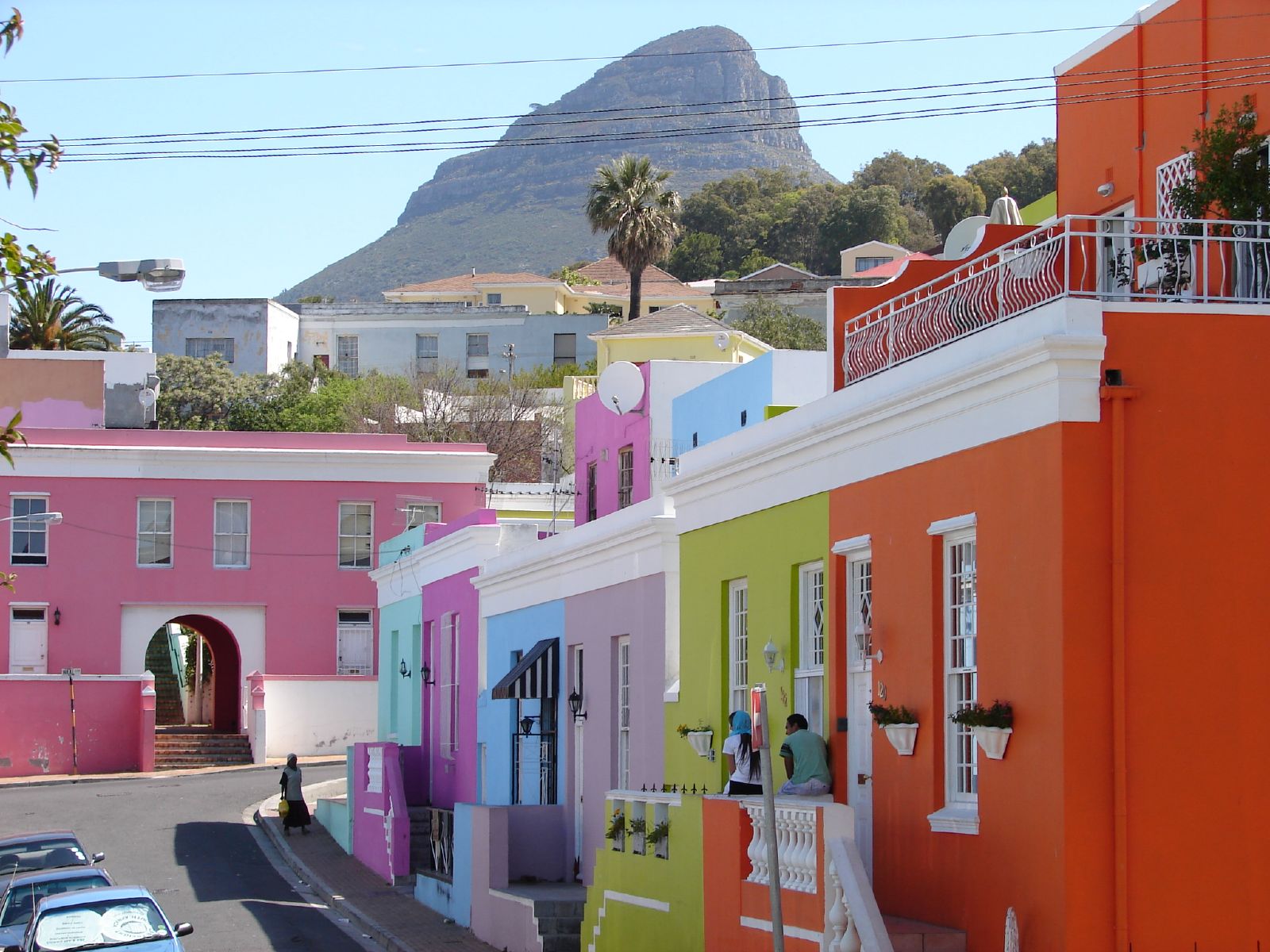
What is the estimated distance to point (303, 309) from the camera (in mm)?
87375

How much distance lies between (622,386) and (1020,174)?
9989 cm

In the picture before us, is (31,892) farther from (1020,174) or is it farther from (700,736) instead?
(1020,174)

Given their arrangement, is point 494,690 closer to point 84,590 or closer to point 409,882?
point 409,882

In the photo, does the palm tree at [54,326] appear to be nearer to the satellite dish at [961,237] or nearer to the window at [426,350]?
Result: the window at [426,350]

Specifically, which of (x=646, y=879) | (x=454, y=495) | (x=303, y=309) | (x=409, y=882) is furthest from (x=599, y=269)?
(x=646, y=879)

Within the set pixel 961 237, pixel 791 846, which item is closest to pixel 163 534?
pixel 961 237

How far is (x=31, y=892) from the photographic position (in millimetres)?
19891

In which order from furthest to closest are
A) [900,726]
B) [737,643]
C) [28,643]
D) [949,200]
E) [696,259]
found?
1. [696,259]
2. [949,200]
3. [28,643]
4. [737,643]
5. [900,726]

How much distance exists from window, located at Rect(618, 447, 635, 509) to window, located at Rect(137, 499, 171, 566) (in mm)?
19052

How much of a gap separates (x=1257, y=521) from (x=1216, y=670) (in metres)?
1.00

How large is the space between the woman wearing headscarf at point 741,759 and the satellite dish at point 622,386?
40.3ft

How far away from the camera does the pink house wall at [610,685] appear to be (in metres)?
19.7

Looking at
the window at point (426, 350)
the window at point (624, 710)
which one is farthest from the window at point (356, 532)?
the window at point (426, 350)

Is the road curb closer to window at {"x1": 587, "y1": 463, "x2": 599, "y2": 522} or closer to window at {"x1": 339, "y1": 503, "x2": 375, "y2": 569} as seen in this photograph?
window at {"x1": 587, "y1": 463, "x2": 599, "y2": 522}
